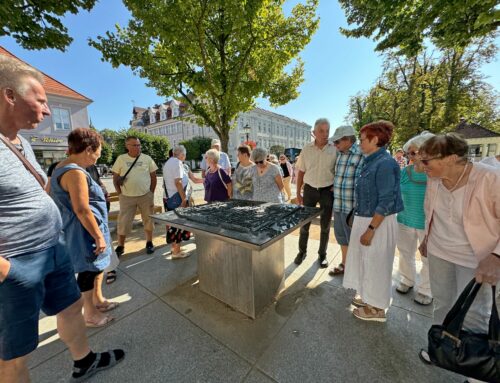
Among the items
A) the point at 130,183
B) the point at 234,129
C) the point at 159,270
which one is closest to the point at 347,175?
the point at 159,270

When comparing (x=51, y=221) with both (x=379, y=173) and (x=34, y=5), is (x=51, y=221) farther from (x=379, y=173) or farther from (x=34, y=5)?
(x=34, y=5)

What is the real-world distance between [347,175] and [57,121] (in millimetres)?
24703

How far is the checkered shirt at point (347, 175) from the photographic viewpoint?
2654 millimetres

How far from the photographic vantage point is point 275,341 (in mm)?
1963

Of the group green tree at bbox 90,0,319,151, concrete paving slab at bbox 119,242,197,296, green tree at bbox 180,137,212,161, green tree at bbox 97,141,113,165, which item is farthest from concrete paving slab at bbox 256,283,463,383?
green tree at bbox 180,137,212,161

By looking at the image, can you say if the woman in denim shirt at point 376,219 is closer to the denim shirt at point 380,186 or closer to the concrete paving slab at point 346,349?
A: the denim shirt at point 380,186

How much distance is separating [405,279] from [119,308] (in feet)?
11.2

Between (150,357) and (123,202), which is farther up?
(123,202)

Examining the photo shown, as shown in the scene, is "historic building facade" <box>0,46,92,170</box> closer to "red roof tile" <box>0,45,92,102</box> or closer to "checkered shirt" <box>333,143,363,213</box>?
"red roof tile" <box>0,45,92,102</box>

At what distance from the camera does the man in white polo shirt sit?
3.08m

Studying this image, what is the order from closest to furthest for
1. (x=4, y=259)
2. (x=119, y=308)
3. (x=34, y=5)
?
(x=4, y=259)
(x=119, y=308)
(x=34, y=5)

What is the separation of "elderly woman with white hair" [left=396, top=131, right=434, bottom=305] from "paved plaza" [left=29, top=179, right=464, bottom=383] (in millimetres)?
158

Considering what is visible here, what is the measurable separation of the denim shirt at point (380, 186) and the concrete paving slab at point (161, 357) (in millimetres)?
1756

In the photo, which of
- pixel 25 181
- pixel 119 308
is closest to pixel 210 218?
pixel 25 181
